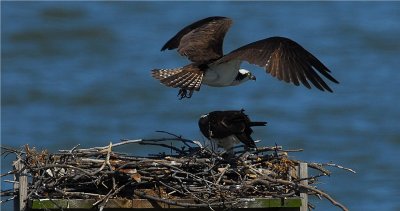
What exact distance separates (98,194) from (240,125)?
1.40 meters

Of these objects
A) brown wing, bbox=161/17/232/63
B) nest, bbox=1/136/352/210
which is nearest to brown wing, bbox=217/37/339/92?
brown wing, bbox=161/17/232/63

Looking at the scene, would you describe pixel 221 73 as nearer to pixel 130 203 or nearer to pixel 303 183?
pixel 303 183

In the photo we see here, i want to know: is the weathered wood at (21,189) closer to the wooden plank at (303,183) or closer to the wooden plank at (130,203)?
the wooden plank at (130,203)

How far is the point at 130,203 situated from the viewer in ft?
18.2

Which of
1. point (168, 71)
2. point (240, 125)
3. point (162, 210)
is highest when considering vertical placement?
point (168, 71)

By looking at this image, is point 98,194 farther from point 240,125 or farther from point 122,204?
point 240,125

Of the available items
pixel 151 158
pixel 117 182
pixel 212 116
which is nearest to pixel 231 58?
pixel 212 116

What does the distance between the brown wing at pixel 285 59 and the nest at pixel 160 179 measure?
848 mm

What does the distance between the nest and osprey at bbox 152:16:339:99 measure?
0.89 m

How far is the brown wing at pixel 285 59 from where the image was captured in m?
6.84

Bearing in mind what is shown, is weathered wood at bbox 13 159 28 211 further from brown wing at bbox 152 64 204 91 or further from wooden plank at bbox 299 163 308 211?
brown wing at bbox 152 64 204 91

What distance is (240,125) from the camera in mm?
6715

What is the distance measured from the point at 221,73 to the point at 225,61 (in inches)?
7.6

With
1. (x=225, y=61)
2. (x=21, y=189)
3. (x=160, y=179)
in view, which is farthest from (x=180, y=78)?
(x=21, y=189)
